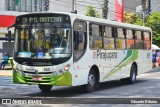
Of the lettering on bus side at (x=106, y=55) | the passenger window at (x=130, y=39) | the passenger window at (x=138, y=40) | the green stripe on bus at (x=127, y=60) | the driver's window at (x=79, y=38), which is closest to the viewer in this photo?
the driver's window at (x=79, y=38)

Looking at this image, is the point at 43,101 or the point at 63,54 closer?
the point at 43,101

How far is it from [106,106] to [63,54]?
287 centimetres

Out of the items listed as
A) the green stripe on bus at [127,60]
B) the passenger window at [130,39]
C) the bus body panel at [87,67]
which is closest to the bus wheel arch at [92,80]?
the bus body panel at [87,67]

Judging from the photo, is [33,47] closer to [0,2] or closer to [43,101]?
[43,101]

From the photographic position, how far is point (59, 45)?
1430cm

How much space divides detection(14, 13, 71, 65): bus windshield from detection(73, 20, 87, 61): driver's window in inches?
15.0

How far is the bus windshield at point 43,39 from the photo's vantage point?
563 inches

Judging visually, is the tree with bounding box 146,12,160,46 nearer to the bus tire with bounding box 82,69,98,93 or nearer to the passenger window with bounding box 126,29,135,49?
the passenger window with bounding box 126,29,135,49

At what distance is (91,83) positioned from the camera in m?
16.0

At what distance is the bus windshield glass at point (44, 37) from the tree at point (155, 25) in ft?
117

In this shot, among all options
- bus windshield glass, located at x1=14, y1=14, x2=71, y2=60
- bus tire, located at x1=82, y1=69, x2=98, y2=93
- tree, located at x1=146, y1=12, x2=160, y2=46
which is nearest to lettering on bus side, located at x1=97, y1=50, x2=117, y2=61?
bus tire, located at x1=82, y1=69, x2=98, y2=93

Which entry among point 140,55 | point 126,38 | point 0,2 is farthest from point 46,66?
point 0,2

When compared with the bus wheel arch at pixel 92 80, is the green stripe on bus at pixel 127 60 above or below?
above

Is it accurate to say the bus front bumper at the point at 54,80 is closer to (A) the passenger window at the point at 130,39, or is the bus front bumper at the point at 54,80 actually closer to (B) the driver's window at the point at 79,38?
(B) the driver's window at the point at 79,38
